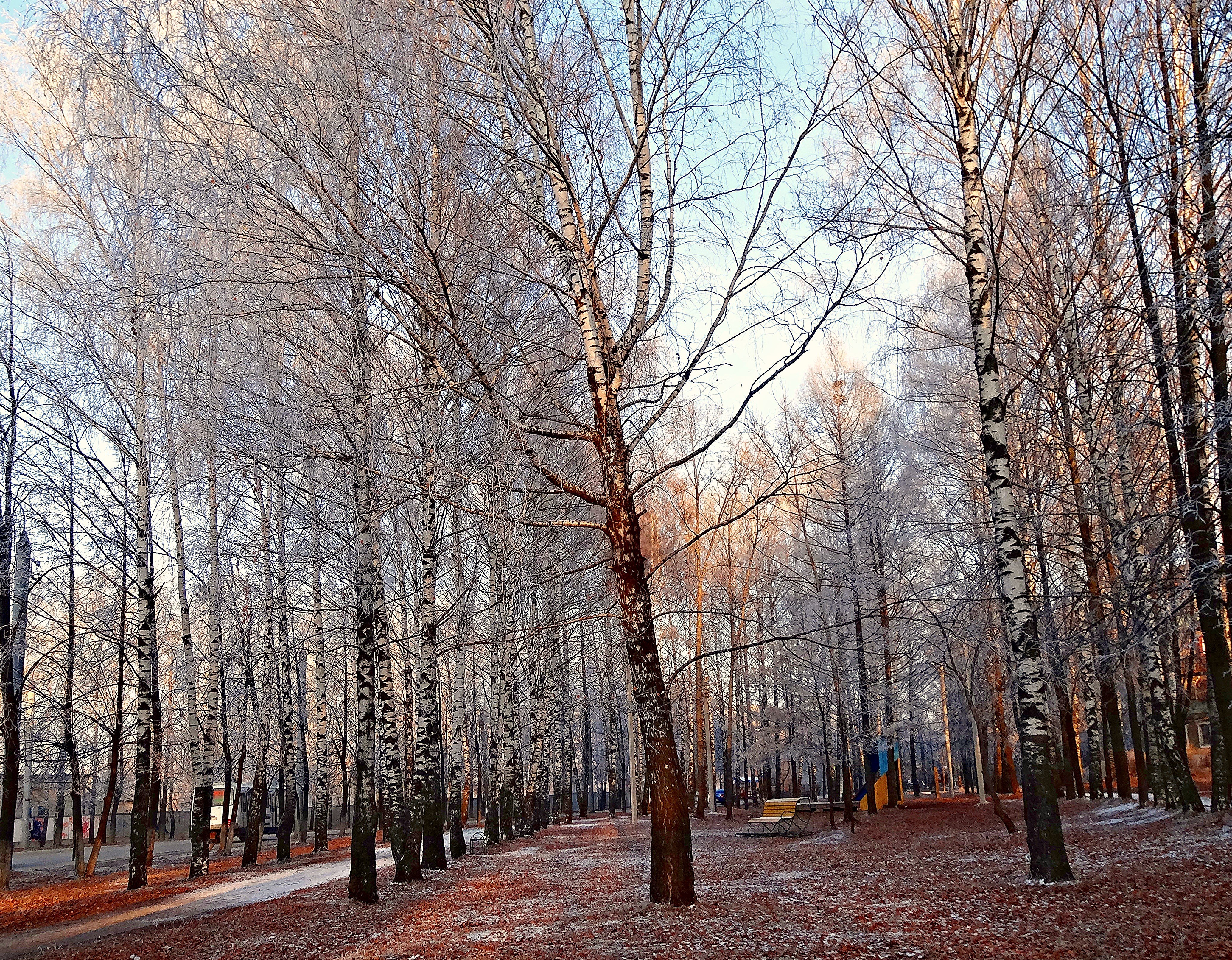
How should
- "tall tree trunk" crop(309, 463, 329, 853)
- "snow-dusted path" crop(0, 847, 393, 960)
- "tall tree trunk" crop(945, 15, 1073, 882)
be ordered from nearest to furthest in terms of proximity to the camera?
"tall tree trunk" crop(945, 15, 1073, 882)
"snow-dusted path" crop(0, 847, 393, 960)
"tall tree trunk" crop(309, 463, 329, 853)

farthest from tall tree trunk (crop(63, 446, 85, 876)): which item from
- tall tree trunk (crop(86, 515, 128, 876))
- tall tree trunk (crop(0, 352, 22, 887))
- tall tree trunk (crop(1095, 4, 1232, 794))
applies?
tall tree trunk (crop(1095, 4, 1232, 794))

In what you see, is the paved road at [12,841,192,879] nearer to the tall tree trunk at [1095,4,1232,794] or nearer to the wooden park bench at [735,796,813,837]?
the wooden park bench at [735,796,813,837]

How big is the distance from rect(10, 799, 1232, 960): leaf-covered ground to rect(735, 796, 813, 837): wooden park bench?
209 inches

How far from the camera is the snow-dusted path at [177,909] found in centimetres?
1006

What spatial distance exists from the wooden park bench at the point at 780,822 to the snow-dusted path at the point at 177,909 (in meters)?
8.72

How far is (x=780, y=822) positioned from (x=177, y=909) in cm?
1285

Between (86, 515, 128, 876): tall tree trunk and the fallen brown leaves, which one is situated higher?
(86, 515, 128, 876): tall tree trunk

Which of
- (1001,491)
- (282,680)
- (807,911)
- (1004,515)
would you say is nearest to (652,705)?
(807,911)

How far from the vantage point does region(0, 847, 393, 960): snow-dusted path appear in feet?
33.0

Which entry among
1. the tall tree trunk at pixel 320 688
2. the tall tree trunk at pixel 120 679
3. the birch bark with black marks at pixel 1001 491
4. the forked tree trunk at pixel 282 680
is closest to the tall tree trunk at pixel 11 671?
the tall tree trunk at pixel 120 679

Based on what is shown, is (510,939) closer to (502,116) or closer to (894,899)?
(894,899)

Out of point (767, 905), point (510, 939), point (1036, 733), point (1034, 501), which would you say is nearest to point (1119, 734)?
point (1034, 501)

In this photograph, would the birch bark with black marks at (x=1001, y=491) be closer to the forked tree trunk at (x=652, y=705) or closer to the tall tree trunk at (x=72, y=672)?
the forked tree trunk at (x=652, y=705)

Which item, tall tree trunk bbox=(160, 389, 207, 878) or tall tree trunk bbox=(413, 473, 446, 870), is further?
tall tree trunk bbox=(160, 389, 207, 878)
